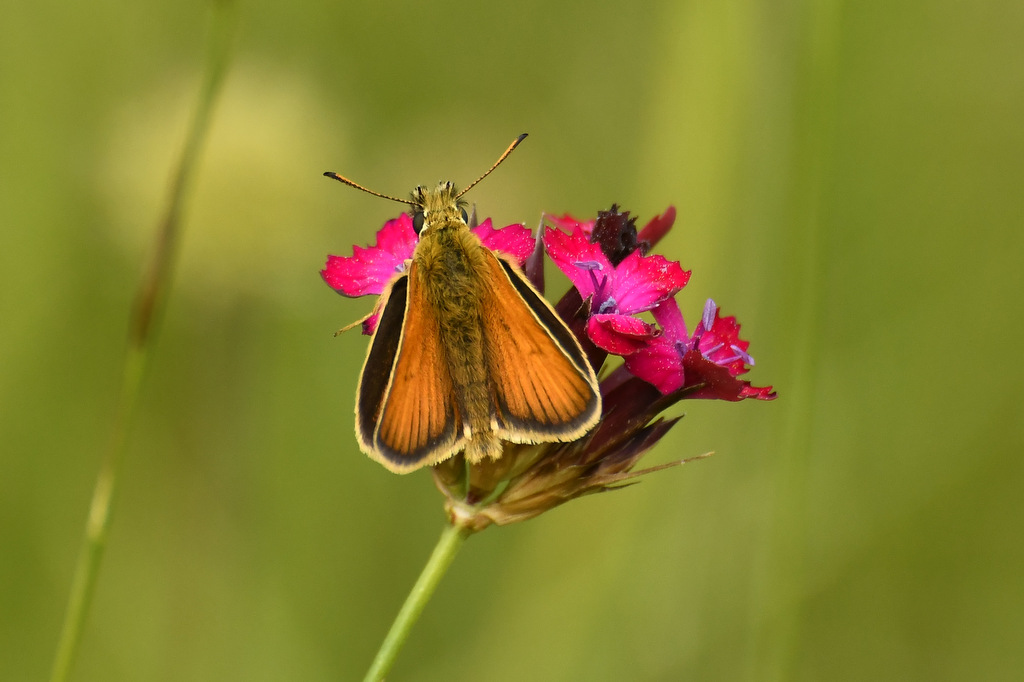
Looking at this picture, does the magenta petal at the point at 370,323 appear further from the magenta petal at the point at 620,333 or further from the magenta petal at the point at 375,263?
the magenta petal at the point at 620,333

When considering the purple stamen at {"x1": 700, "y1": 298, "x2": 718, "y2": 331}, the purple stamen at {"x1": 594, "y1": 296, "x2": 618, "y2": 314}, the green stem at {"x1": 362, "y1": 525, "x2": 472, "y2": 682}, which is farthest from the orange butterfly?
the purple stamen at {"x1": 700, "y1": 298, "x2": 718, "y2": 331}

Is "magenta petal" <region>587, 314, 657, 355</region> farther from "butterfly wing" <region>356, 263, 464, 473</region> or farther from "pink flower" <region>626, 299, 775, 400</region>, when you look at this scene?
"butterfly wing" <region>356, 263, 464, 473</region>

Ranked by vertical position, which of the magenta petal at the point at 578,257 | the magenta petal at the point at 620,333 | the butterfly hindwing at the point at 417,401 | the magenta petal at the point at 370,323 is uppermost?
the magenta petal at the point at 578,257

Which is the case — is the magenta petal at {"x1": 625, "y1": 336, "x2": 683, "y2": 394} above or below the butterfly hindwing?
above

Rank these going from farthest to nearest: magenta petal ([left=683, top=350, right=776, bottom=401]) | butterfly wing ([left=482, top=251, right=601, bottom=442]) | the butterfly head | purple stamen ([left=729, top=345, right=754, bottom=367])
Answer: the butterfly head → purple stamen ([left=729, top=345, right=754, bottom=367]) → magenta petal ([left=683, top=350, right=776, bottom=401]) → butterfly wing ([left=482, top=251, right=601, bottom=442])

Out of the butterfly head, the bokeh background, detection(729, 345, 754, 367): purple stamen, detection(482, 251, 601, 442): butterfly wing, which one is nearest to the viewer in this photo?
detection(482, 251, 601, 442): butterfly wing

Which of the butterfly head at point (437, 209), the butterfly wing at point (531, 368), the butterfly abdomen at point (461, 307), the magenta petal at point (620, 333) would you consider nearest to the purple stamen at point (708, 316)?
the magenta petal at point (620, 333)

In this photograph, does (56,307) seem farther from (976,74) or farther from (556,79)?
(976,74)
